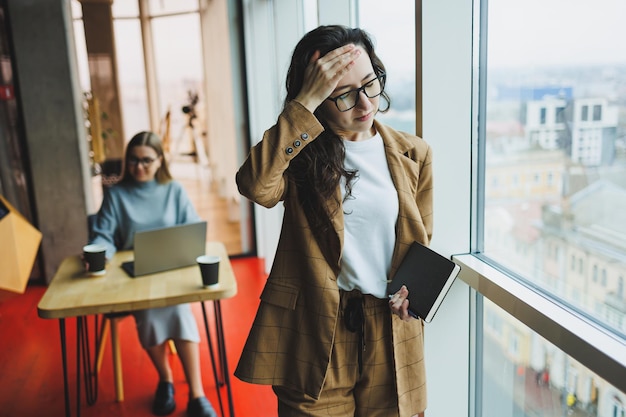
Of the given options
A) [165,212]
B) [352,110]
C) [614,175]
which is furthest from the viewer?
[165,212]

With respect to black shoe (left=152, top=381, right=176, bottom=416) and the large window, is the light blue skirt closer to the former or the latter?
black shoe (left=152, top=381, right=176, bottom=416)

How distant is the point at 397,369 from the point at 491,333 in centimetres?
53

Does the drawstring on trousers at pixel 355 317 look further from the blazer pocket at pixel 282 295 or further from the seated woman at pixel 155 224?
the seated woman at pixel 155 224

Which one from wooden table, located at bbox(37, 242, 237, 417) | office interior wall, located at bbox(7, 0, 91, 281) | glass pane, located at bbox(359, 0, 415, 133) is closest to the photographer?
wooden table, located at bbox(37, 242, 237, 417)

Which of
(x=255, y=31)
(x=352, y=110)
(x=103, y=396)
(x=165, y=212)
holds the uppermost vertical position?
(x=255, y=31)

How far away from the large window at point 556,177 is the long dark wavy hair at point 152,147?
1622mm

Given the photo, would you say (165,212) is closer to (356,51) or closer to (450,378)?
(450,378)

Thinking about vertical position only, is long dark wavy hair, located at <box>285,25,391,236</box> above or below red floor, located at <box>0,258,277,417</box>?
above

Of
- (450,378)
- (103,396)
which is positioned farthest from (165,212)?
(450,378)

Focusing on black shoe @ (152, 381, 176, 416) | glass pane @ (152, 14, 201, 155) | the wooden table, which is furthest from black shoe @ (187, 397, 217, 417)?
glass pane @ (152, 14, 201, 155)

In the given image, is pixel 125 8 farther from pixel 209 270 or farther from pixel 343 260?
pixel 343 260

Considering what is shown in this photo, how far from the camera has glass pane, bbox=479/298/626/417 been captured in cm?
128

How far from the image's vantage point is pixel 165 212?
276 centimetres

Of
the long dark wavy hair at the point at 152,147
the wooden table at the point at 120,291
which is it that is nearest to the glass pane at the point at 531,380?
the wooden table at the point at 120,291
